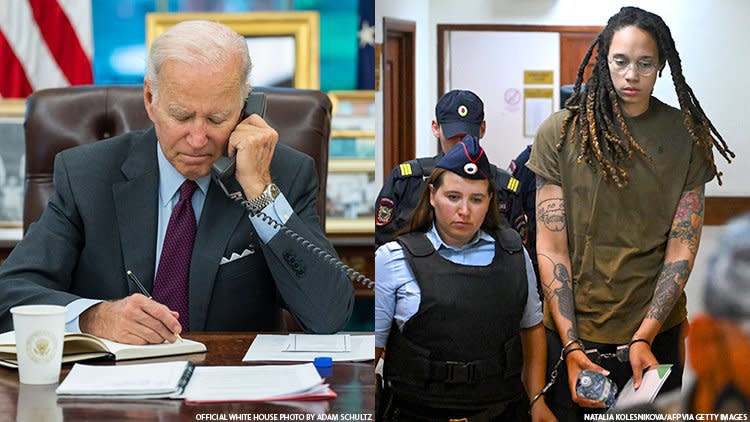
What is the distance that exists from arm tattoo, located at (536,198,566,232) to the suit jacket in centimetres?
80

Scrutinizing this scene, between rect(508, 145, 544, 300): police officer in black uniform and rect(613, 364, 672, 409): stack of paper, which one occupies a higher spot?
rect(508, 145, 544, 300): police officer in black uniform

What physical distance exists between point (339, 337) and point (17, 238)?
1551 mm

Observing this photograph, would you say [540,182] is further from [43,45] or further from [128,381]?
[43,45]

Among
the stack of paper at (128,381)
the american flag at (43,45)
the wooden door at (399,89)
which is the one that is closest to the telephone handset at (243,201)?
the stack of paper at (128,381)

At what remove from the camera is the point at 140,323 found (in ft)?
4.54

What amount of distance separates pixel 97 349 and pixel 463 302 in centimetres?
62

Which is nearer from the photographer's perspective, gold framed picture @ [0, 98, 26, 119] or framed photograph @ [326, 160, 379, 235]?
framed photograph @ [326, 160, 379, 235]

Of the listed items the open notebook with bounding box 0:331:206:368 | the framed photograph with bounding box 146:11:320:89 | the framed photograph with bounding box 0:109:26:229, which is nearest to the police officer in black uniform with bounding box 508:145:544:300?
the open notebook with bounding box 0:331:206:368

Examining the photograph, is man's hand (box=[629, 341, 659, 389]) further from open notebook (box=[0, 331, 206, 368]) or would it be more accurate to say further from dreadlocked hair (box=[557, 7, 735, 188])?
open notebook (box=[0, 331, 206, 368])

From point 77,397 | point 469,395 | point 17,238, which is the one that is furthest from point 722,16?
point 17,238

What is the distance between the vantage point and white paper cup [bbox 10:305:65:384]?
119cm

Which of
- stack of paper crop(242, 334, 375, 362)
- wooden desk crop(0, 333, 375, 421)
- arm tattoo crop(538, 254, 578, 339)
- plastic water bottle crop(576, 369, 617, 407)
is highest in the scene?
arm tattoo crop(538, 254, 578, 339)

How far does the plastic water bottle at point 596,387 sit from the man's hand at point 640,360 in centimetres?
2

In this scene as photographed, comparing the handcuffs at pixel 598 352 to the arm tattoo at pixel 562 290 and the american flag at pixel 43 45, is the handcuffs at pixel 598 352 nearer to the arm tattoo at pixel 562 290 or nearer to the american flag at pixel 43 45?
the arm tattoo at pixel 562 290
